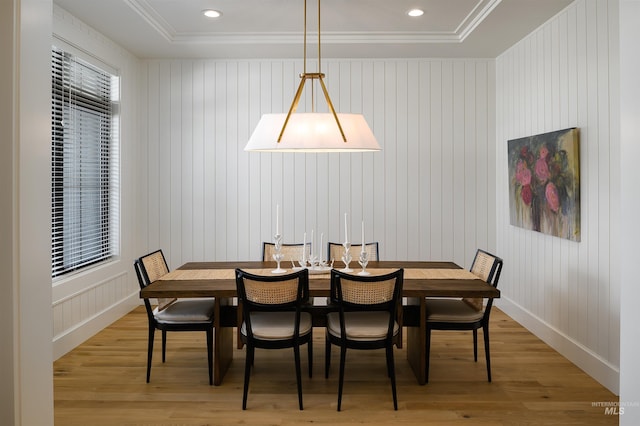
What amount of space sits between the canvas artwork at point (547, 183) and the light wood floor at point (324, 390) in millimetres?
1043

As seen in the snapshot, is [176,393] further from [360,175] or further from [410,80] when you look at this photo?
[410,80]

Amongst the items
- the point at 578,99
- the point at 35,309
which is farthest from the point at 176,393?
the point at 578,99

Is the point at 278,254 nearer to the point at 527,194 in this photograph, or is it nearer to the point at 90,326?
the point at 90,326

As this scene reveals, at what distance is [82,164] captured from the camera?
13.9 ft

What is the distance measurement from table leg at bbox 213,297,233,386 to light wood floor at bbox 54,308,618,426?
0.26ft

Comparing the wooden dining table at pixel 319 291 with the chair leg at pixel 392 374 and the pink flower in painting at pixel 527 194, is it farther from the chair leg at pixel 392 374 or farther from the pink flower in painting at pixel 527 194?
the pink flower in painting at pixel 527 194

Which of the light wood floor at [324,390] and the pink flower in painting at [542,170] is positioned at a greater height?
the pink flower in painting at [542,170]

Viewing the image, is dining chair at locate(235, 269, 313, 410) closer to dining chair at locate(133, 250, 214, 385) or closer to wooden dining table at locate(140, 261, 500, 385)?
wooden dining table at locate(140, 261, 500, 385)

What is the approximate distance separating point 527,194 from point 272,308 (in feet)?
8.82

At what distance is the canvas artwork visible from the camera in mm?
3557

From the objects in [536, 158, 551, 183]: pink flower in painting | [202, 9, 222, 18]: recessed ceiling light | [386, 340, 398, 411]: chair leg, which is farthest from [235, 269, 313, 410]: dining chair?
[202, 9, 222, 18]: recessed ceiling light

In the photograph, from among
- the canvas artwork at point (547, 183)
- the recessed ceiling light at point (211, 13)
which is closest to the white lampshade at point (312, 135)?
the recessed ceiling light at point (211, 13)

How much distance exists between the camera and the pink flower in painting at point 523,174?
4.33m

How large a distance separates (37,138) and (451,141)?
432 centimetres
